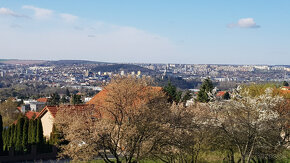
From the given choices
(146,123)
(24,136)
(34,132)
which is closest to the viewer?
(146,123)

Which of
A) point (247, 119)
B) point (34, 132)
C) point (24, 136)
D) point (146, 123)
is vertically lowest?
point (24, 136)

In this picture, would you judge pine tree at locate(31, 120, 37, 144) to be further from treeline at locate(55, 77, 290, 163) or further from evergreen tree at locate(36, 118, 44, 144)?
treeline at locate(55, 77, 290, 163)

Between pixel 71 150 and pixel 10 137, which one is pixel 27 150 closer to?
pixel 10 137

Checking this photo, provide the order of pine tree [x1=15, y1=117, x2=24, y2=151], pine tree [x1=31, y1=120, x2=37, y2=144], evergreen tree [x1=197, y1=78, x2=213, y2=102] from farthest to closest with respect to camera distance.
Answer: evergreen tree [x1=197, y1=78, x2=213, y2=102]
pine tree [x1=31, y1=120, x2=37, y2=144]
pine tree [x1=15, y1=117, x2=24, y2=151]

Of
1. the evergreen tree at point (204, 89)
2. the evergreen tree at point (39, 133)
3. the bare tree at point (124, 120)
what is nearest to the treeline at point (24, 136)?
the evergreen tree at point (39, 133)

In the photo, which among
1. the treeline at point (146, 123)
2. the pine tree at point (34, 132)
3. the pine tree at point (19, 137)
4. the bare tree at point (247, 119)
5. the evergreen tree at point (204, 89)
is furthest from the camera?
the evergreen tree at point (204, 89)

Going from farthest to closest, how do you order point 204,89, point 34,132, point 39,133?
point 204,89 < point 39,133 < point 34,132

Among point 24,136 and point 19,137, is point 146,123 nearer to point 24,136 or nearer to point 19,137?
point 24,136

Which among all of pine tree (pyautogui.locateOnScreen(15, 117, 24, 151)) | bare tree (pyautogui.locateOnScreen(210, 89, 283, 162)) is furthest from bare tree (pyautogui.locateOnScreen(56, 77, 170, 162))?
pine tree (pyautogui.locateOnScreen(15, 117, 24, 151))

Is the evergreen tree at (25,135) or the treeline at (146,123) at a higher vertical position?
the treeline at (146,123)

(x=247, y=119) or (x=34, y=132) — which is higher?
(x=247, y=119)

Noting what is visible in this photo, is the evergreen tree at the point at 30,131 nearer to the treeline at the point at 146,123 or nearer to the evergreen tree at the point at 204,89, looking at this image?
the treeline at the point at 146,123

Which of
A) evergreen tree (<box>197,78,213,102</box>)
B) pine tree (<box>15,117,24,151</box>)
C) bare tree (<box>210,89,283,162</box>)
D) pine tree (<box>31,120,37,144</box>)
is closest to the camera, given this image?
bare tree (<box>210,89,283,162</box>)

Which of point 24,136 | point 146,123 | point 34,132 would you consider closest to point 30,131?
point 34,132
